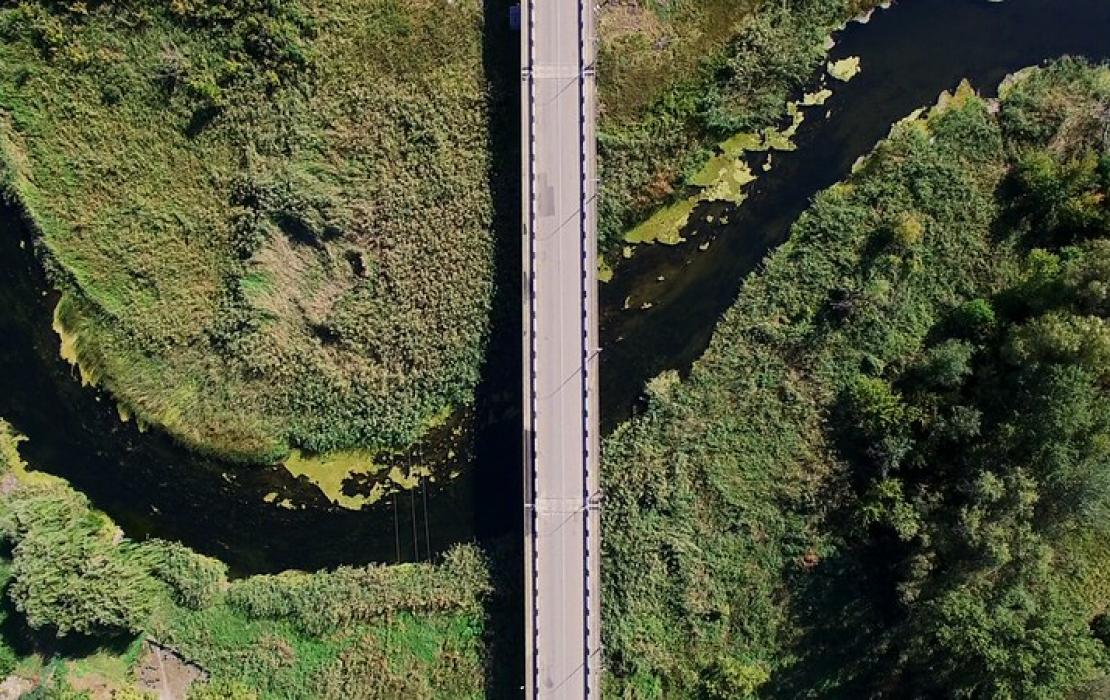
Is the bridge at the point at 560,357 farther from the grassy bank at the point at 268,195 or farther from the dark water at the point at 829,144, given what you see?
the grassy bank at the point at 268,195

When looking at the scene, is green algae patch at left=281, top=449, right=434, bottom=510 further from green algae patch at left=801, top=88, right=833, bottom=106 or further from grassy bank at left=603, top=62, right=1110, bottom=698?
green algae patch at left=801, top=88, right=833, bottom=106

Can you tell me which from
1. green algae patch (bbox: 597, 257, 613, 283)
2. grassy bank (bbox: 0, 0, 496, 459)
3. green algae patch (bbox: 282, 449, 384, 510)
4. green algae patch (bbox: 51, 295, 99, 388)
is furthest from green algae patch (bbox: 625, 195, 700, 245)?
green algae patch (bbox: 51, 295, 99, 388)

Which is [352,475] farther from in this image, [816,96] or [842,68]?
[842,68]

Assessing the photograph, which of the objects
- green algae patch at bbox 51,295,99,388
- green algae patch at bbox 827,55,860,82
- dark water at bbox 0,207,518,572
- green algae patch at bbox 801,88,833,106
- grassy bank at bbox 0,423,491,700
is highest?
green algae patch at bbox 827,55,860,82

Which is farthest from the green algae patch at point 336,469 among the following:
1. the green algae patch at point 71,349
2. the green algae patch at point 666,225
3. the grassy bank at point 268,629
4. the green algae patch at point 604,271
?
the green algae patch at point 666,225

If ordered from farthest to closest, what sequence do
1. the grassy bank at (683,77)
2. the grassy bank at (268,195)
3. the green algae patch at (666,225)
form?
1. the green algae patch at (666,225)
2. the grassy bank at (683,77)
3. the grassy bank at (268,195)

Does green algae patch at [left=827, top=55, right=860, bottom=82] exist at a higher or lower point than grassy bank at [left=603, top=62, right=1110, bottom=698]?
higher

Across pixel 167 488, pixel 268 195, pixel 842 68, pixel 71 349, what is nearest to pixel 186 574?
pixel 167 488

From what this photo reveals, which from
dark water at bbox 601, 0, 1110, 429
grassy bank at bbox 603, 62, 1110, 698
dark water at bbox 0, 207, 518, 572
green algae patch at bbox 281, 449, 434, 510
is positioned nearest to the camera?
grassy bank at bbox 603, 62, 1110, 698
